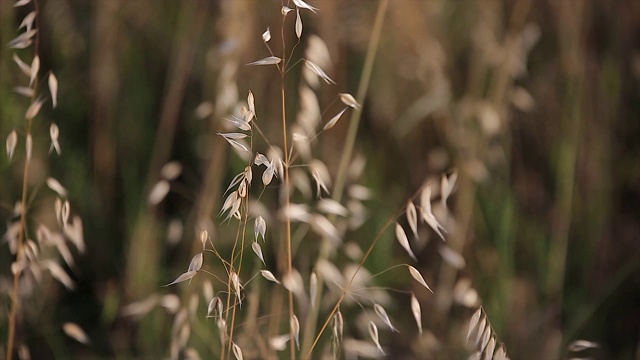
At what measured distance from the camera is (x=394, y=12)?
2.17 meters

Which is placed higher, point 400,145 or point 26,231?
point 26,231

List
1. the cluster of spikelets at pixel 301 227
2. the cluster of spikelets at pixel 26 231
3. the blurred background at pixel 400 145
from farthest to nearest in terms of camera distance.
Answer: the blurred background at pixel 400 145 → the cluster of spikelets at pixel 26 231 → the cluster of spikelets at pixel 301 227

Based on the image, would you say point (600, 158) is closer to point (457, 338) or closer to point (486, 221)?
point (486, 221)

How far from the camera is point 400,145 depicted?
81.0 inches

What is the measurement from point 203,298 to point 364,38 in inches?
33.3

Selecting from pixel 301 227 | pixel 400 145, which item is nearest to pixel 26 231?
pixel 301 227

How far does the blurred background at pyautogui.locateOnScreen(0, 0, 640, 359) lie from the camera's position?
1696 mm

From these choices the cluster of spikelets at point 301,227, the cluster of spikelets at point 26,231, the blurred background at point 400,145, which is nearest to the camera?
the cluster of spikelets at point 301,227

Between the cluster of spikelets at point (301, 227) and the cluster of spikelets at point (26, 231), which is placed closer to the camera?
the cluster of spikelets at point (301, 227)

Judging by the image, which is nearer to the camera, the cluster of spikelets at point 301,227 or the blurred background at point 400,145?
the cluster of spikelets at point 301,227

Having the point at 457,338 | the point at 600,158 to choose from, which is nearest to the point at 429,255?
the point at 457,338

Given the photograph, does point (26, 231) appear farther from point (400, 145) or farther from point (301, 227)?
point (400, 145)

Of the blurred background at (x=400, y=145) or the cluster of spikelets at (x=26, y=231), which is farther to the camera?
the blurred background at (x=400, y=145)

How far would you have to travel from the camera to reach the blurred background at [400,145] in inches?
66.8
